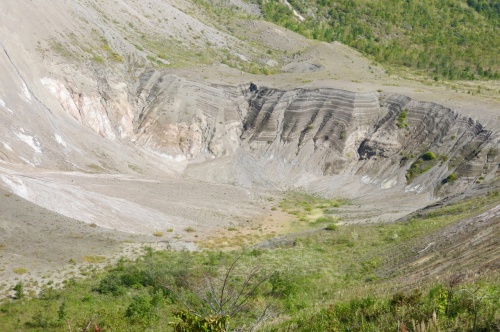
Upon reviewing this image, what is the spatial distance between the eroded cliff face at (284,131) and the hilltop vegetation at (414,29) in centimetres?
3703

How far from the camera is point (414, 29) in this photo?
112938 millimetres

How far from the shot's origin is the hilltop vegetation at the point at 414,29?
9332 centimetres

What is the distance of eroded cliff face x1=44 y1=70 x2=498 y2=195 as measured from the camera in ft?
155

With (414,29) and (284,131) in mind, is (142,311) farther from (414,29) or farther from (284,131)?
(414,29)

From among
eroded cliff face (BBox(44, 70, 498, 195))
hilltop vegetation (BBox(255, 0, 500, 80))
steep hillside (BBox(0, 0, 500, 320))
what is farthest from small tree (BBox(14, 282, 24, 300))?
hilltop vegetation (BBox(255, 0, 500, 80))

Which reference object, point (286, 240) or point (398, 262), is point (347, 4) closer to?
point (286, 240)

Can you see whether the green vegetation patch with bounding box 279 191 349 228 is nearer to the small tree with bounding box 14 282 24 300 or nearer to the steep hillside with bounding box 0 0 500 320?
the steep hillside with bounding box 0 0 500 320

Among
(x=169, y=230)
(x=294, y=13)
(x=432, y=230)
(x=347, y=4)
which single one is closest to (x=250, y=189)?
(x=169, y=230)

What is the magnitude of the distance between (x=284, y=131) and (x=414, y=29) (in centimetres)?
6915

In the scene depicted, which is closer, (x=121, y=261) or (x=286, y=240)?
(x=121, y=261)

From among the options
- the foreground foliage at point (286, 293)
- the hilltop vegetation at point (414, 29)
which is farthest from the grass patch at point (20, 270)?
the hilltop vegetation at point (414, 29)

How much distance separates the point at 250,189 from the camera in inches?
1796

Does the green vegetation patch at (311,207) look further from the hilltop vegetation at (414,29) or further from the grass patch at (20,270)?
the hilltop vegetation at (414,29)

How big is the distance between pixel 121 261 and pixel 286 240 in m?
10.0
